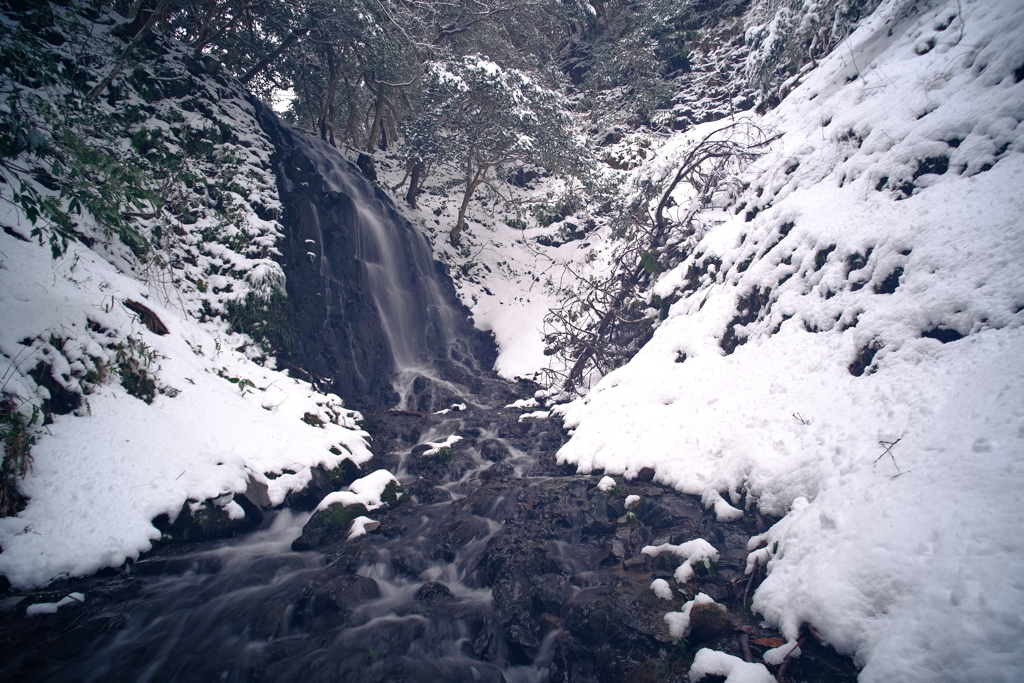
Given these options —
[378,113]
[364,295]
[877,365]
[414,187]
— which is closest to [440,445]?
[364,295]

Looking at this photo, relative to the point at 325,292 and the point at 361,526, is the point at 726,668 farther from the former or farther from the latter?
the point at 325,292

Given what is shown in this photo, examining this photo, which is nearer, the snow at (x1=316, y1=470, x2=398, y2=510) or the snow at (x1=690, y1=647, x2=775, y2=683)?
the snow at (x1=690, y1=647, x2=775, y2=683)

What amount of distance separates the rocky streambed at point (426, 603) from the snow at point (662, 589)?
3cm

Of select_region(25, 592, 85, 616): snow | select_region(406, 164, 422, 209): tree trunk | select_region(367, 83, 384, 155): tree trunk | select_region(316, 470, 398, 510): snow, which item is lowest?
select_region(316, 470, 398, 510): snow

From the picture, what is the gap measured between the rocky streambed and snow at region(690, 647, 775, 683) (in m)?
0.16

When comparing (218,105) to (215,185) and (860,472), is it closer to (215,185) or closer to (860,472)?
(215,185)

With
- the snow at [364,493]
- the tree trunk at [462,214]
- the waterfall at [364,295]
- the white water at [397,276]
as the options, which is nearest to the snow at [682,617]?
the snow at [364,493]

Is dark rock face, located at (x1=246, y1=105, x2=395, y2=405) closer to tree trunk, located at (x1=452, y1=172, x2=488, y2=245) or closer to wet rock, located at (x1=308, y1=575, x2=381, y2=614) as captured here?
tree trunk, located at (x1=452, y1=172, x2=488, y2=245)

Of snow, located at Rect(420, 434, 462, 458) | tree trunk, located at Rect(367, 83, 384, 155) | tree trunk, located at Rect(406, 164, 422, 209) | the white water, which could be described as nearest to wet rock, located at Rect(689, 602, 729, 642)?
snow, located at Rect(420, 434, 462, 458)

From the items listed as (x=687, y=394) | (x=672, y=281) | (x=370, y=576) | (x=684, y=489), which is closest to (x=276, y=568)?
(x=370, y=576)

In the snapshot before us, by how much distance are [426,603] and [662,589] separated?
2398 mm

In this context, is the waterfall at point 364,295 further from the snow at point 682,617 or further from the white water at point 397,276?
the snow at point 682,617

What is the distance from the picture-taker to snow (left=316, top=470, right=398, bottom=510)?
580 cm

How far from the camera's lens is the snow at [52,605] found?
3.43 m
